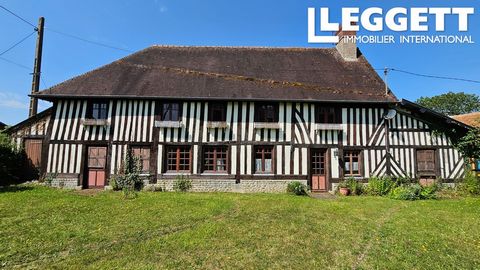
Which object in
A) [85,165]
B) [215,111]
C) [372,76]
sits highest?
[372,76]

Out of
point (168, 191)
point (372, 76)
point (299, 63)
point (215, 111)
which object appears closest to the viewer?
point (168, 191)

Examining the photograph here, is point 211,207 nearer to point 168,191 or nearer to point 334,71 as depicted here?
point 168,191

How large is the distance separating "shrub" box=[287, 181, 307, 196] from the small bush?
20.4 feet

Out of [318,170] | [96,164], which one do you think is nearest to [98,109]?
[96,164]

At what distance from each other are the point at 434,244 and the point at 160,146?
9069 mm

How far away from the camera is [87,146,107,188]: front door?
11.0 meters

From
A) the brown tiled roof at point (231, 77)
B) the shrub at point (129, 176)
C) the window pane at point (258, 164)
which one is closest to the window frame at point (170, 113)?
the brown tiled roof at point (231, 77)

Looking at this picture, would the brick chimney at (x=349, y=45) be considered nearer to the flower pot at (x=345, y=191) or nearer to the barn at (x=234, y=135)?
the barn at (x=234, y=135)

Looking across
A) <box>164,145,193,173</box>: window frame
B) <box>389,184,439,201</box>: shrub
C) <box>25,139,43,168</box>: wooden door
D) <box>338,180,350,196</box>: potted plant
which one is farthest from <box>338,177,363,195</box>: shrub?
<box>25,139,43,168</box>: wooden door

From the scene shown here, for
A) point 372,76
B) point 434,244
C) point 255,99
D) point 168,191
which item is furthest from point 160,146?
point 372,76

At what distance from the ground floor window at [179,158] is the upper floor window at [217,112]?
60.9 inches

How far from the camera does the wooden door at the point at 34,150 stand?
11.1 metres

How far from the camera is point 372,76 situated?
12836 millimetres

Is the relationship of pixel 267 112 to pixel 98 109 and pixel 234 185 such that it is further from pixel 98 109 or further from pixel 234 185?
pixel 98 109
